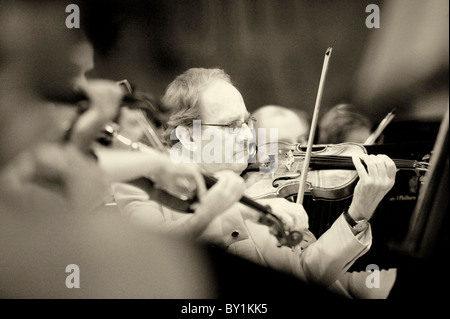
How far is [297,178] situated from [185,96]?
414 millimetres

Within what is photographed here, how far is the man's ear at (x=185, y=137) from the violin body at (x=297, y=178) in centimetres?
18

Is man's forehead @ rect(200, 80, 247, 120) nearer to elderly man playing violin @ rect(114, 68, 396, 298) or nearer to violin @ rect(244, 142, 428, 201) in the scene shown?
elderly man playing violin @ rect(114, 68, 396, 298)

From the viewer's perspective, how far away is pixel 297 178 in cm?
129

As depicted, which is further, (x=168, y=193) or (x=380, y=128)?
(x=380, y=128)

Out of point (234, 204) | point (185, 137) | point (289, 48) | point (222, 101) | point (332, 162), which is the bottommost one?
point (234, 204)

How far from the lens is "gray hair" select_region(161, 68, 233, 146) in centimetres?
134

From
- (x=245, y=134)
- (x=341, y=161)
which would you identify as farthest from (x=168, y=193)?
(x=341, y=161)

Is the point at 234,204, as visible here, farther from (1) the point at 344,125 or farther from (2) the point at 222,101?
(1) the point at 344,125

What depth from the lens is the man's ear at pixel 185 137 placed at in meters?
1.34

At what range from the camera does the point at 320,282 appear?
1399 mm

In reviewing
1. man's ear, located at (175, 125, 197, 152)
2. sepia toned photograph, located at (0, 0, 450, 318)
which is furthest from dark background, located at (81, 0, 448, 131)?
man's ear, located at (175, 125, 197, 152)

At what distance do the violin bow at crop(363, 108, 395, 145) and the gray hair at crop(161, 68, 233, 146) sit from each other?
51 centimetres

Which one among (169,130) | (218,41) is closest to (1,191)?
(169,130)

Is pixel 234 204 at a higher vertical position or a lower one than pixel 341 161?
lower
